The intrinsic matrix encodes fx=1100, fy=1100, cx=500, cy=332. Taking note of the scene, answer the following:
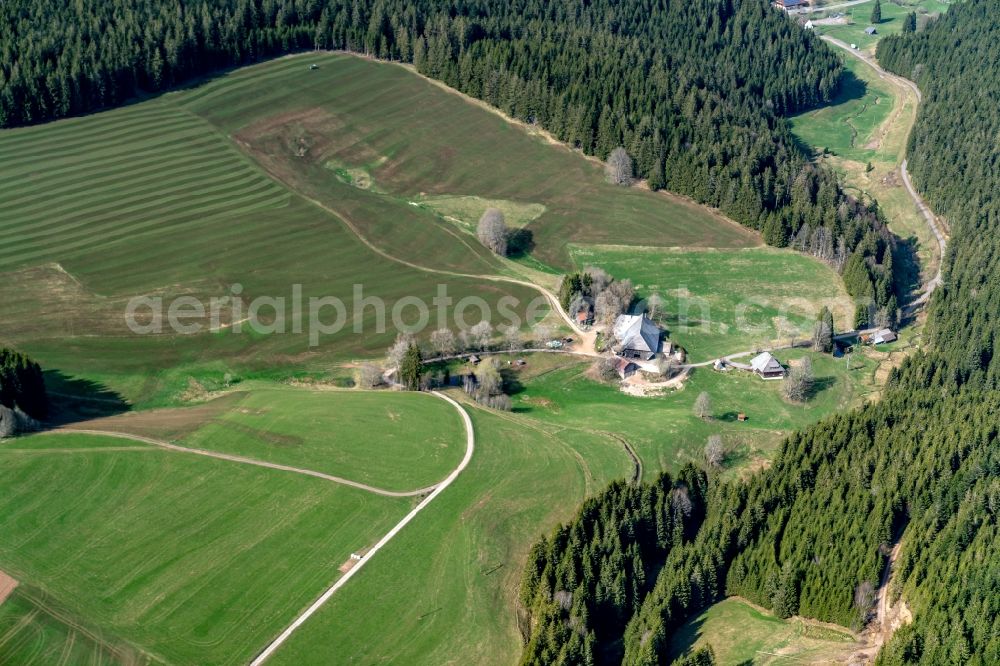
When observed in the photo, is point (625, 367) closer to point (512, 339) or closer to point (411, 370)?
point (512, 339)

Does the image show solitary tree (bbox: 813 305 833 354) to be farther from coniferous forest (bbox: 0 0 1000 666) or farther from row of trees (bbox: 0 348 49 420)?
row of trees (bbox: 0 348 49 420)

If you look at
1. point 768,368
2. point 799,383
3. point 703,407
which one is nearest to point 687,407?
point 703,407

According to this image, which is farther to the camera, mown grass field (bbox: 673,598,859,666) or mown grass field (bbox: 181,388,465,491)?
mown grass field (bbox: 181,388,465,491)

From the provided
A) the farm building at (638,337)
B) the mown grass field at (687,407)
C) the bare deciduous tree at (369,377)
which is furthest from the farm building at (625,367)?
the bare deciduous tree at (369,377)

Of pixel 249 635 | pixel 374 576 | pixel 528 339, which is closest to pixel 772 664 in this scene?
pixel 374 576

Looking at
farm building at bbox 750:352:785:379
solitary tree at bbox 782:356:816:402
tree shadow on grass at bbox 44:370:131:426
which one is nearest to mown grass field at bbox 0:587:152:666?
tree shadow on grass at bbox 44:370:131:426

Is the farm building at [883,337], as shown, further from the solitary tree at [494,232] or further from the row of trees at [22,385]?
the row of trees at [22,385]
